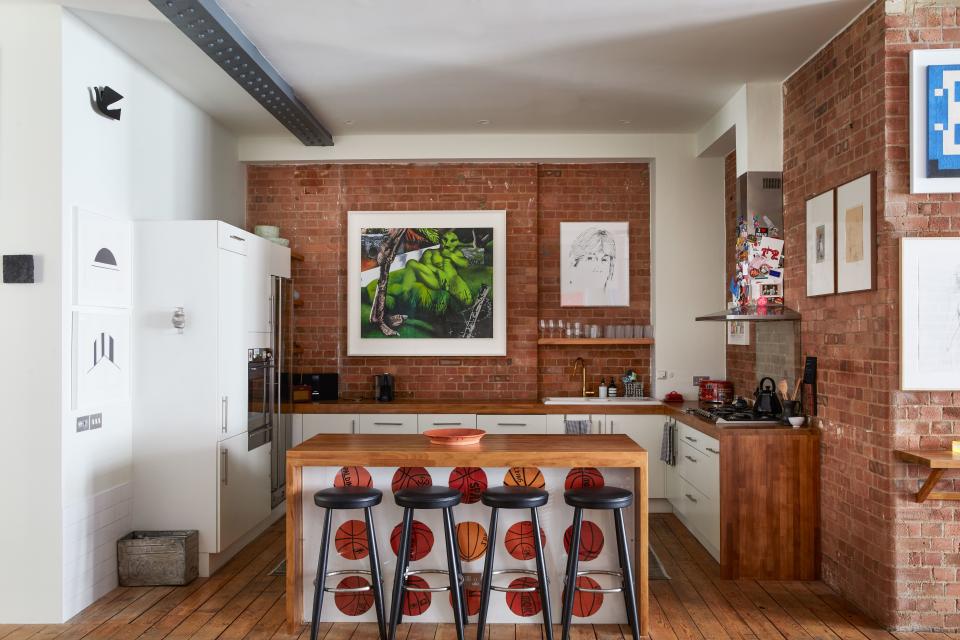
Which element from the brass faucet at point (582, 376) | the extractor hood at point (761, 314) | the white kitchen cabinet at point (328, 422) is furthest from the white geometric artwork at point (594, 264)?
the white kitchen cabinet at point (328, 422)

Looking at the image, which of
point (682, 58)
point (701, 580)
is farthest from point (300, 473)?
point (682, 58)

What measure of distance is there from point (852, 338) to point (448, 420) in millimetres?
3207

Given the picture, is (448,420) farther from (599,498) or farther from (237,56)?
(237,56)

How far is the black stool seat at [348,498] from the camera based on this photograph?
12.0 ft

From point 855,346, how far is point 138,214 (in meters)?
4.39

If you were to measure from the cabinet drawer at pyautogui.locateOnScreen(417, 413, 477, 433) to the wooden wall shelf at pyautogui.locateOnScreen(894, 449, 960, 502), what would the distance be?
10.8 ft

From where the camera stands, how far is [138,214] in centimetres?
486

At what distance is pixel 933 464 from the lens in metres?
3.48

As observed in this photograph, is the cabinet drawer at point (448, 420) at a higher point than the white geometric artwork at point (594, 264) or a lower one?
lower

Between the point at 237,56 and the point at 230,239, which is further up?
the point at 237,56

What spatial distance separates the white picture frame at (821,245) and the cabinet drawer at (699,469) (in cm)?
125

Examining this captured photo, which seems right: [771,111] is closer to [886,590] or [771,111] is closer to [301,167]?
[886,590]

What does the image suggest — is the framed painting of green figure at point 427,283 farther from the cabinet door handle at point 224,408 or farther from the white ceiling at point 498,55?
the cabinet door handle at point 224,408

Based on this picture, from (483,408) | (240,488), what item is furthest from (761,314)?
(240,488)
